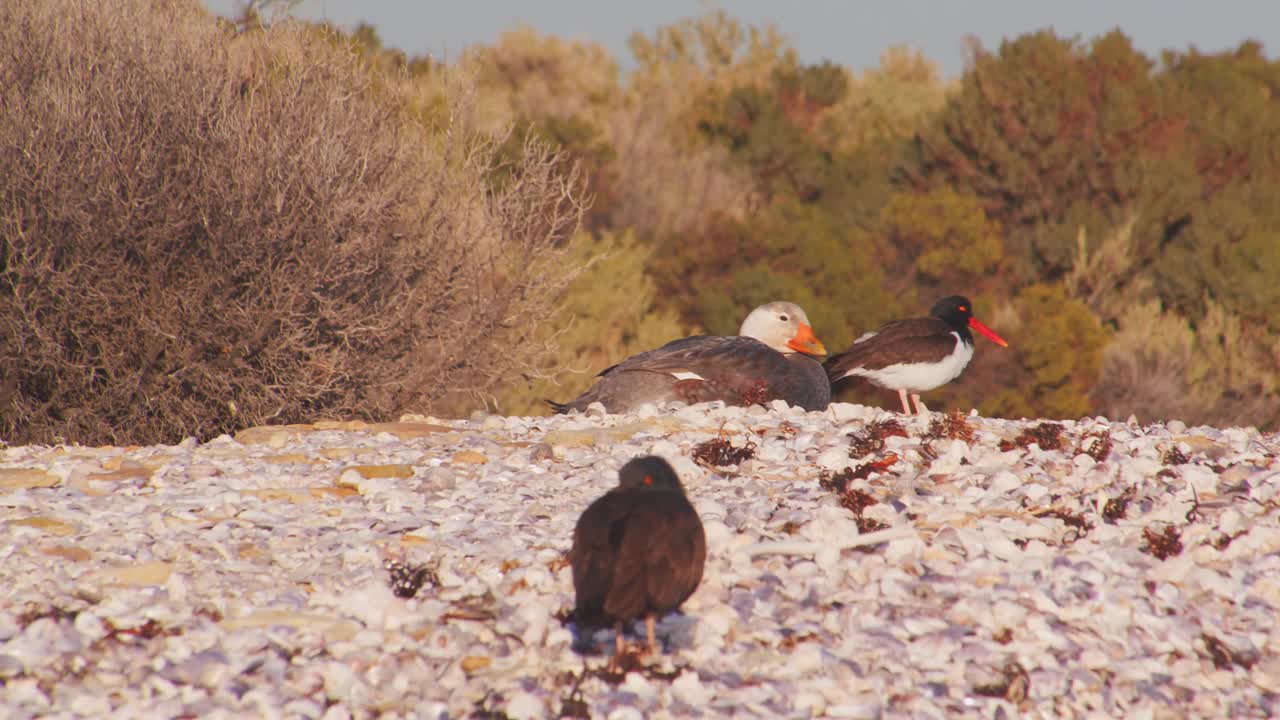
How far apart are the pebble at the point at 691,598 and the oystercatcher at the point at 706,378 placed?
7.85ft

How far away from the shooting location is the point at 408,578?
548 cm

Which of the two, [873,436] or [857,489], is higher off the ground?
[873,436]

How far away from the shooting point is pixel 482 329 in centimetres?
1222

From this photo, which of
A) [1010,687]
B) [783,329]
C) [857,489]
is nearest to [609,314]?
[783,329]

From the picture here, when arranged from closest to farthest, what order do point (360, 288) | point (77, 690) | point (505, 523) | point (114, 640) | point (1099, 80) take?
point (77, 690) < point (114, 640) < point (505, 523) < point (360, 288) < point (1099, 80)

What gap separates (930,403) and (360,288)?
58.0 ft

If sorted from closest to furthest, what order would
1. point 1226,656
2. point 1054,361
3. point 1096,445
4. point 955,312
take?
1. point 1226,656
2. point 1096,445
3. point 955,312
4. point 1054,361

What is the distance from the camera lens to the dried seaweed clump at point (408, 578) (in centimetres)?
539

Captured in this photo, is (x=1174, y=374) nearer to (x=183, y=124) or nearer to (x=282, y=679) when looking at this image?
(x=183, y=124)

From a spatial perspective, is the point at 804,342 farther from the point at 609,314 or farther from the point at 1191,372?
the point at 1191,372

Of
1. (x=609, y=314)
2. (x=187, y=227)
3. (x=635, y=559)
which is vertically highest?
(x=187, y=227)

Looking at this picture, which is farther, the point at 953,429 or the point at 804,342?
the point at 804,342

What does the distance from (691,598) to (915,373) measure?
6873 millimetres

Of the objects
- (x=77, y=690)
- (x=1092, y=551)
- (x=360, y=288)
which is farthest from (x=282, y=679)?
(x=360, y=288)
